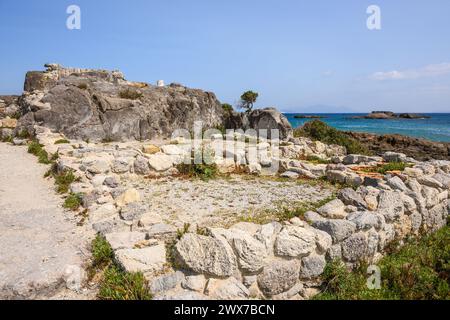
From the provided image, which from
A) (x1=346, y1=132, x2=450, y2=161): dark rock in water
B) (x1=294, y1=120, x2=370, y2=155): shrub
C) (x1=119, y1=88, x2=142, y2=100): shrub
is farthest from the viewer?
(x1=346, y1=132, x2=450, y2=161): dark rock in water

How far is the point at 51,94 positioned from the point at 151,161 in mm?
10084

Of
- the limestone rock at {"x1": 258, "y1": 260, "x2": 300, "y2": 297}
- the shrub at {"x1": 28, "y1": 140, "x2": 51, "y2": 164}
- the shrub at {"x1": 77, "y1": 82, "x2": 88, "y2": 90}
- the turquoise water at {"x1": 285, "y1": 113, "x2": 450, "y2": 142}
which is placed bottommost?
the limestone rock at {"x1": 258, "y1": 260, "x2": 300, "y2": 297}

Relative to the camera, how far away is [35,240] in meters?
6.15

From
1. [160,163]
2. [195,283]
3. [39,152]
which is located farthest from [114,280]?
[39,152]

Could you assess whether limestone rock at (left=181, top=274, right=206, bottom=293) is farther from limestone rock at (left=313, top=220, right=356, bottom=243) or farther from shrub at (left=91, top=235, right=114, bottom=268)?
limestone rock at (left=313, top=220, right=356, bottom=243)

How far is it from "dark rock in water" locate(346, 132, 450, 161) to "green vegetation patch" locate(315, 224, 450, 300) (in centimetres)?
2434

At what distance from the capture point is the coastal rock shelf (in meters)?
5.05

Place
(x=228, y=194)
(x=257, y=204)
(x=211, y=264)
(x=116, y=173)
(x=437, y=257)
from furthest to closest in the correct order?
(x=116, y=173)
(x=228, y=194)
(x=257, y=204)
(x=437, y=257)
(x=211, y=264)

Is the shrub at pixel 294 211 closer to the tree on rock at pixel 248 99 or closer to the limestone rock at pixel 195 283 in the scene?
the limestone rock at pixel 195 283

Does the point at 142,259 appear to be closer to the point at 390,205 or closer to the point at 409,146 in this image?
the point at 390,205

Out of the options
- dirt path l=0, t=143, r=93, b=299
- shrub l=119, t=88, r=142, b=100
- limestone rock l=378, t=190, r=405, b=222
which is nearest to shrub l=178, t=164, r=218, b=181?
dirt path l=0, t=143, r=93, b=299

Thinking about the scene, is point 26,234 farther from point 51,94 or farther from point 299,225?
point 51,94

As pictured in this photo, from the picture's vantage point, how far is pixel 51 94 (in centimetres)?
1686
